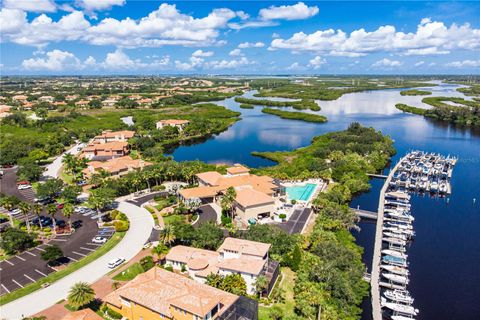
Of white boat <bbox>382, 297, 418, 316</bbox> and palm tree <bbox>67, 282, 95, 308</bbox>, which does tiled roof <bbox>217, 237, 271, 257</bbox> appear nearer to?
white boat <bbox>382, 297, 418, 316</bbox>

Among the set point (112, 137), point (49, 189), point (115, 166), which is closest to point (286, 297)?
point (49, 189)

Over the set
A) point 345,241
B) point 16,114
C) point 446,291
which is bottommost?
point 446,291

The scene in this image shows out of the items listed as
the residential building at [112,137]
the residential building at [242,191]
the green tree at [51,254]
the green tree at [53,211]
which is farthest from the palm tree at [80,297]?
the residential building at [112,137]

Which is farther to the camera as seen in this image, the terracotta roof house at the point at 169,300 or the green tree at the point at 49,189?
the green tree at the point at 49,189

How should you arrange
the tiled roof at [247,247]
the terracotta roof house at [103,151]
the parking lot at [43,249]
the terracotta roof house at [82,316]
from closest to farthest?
1. the terracotta roof house at [82,316]
2. the parking lot at [43,249]
3. the tiled roof at [247,247]
4. the terracotta roof house at [103,151]

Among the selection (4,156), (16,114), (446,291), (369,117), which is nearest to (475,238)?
(446,291)

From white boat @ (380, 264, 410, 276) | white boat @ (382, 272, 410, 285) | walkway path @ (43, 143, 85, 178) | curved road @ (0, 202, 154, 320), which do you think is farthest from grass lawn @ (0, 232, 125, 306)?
walkway path @ (43, 143, 85, 178)

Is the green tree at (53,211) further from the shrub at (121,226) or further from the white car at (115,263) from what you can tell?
the white car at (115,263)

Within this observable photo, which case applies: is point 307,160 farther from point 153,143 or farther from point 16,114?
point 16,114
